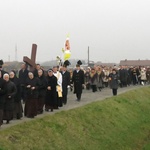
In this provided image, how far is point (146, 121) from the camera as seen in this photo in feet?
55.0

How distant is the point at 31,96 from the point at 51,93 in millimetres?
1825

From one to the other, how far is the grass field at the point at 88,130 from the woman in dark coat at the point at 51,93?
3.34ft

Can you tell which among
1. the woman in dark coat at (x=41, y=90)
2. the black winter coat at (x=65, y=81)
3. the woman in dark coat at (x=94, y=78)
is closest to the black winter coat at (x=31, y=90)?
the woman in dark coat at (x=41, y=90)

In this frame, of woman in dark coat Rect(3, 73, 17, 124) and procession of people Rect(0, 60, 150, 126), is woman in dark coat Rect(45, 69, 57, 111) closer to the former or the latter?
procession of people Rect(0, 60, 150, 126)

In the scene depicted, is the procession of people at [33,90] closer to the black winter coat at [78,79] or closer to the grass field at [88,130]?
the black winter coat at [78,79]

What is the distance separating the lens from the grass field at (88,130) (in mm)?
9469

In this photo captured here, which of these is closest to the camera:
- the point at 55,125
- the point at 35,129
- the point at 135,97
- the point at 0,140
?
the point at 0,140

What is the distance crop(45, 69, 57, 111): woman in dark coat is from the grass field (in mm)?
1017

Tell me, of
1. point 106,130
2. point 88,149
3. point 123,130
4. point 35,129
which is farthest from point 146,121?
point 35,129

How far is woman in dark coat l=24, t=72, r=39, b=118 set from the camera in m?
12.1

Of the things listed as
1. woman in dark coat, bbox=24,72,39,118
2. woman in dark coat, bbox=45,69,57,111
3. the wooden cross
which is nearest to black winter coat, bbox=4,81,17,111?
woman in dark coat, bbox=24,72,39,118

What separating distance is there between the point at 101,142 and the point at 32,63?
6.32 metres

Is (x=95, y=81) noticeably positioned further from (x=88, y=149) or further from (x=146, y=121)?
(x=88, y=149)

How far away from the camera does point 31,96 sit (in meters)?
12.2
